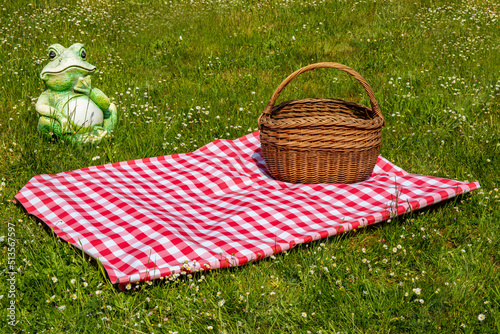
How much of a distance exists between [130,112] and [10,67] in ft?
5.93

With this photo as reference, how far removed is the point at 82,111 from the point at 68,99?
0.16 metres

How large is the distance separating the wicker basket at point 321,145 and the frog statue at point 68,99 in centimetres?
162

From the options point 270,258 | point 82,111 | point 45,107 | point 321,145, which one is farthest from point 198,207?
point 45,107

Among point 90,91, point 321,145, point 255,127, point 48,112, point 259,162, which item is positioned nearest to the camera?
point 321,145

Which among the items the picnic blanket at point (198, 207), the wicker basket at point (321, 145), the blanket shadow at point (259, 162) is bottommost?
the blanket shadow at point (259, 162)

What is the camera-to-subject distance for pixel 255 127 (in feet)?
17.8

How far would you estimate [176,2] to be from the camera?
346 inches

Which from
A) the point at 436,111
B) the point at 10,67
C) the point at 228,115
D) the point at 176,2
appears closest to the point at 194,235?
the point at 228,115

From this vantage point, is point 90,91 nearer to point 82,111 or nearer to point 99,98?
point 99,98

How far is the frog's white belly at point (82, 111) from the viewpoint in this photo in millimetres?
4551

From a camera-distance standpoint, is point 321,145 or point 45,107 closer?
point 321,145

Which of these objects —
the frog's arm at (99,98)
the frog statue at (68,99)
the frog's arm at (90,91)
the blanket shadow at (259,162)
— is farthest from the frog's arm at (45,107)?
the blanket shadow at (259,162)

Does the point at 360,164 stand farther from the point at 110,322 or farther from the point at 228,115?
the point at 110,322

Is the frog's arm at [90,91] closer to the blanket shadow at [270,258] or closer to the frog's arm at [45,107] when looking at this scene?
the frog's arm at [45,107]
